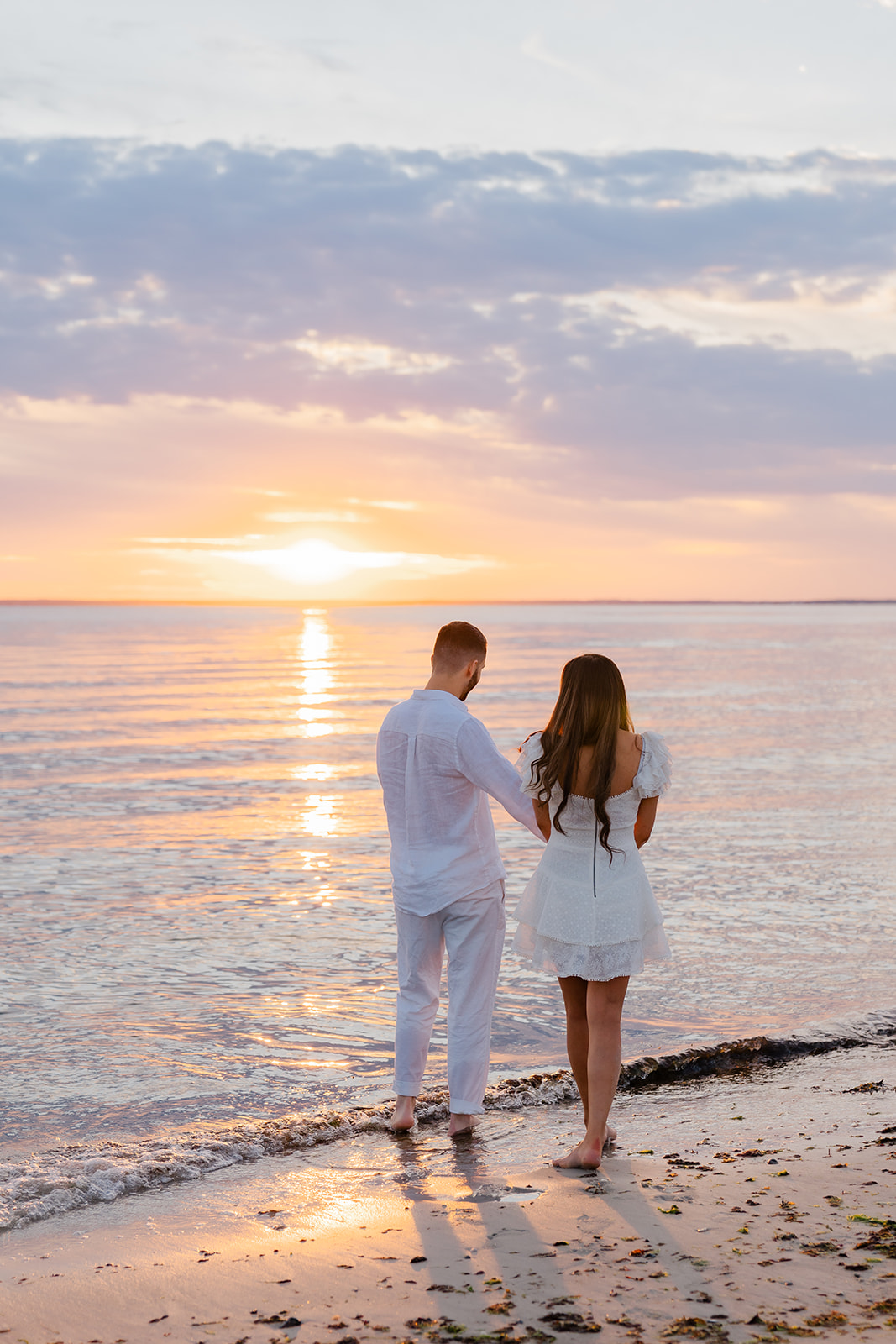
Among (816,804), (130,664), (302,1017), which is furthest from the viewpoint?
(130,664)

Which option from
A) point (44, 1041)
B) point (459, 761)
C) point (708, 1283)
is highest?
point (459, 761)

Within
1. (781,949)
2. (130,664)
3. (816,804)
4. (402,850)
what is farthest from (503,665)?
(402,850)

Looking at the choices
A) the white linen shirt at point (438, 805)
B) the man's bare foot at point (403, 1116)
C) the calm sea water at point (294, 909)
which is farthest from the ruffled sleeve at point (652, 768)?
the calm sea water at point (294, 909)

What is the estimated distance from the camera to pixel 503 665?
147 feet

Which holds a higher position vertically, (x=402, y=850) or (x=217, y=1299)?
(x=402, y=850)

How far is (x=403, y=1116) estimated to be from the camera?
207 inches

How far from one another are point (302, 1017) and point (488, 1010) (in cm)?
221

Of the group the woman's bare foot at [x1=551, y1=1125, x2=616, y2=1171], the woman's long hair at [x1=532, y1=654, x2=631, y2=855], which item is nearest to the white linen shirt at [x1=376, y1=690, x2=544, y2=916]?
the woman's long hair at [x1=532, y1=654, x2=631, y2=855]

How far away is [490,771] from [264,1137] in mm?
1921

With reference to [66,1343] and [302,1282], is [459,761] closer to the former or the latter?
[302,1282]

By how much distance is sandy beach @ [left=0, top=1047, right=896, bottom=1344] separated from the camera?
3242 millimetres

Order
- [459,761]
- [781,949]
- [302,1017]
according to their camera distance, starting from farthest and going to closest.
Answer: [781,949] < [302,1017] < [459,761]

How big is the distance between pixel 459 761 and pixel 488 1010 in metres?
1.07

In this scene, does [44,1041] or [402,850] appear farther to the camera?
[44,1041]
